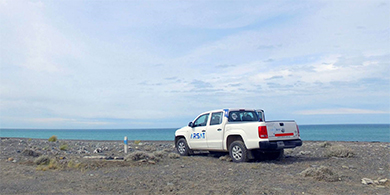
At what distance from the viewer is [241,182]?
846 centimetres

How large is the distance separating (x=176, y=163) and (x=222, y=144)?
1.85 m

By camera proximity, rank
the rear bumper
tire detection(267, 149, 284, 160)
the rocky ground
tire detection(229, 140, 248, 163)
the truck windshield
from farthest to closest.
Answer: the truck windshield < tire detection(267, 149, 284, 160) < tire detection(229, 140, 248, 163) < the rear bumper < the rocky ground

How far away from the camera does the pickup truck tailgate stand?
11.2m

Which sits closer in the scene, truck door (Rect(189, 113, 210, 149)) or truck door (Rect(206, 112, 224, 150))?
truck door (Rect(206, 112, 224, 150))

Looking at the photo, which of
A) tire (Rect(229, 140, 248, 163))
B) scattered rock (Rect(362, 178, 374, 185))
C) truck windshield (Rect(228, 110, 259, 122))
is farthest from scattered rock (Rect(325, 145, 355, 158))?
scattered rock (Rect(362, 178, 374, 185))

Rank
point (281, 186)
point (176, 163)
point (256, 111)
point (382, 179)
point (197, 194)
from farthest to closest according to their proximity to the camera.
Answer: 1. point (256, 111)
2. point (176, 163)
3. point (382, 179)
4. point (281, 186)
5. point (197, 194)

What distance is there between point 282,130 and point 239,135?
1.48m

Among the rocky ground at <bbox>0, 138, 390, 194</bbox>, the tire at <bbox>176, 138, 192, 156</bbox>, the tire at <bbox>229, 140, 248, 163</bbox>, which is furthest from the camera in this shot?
the tire at <bbox>176, 138, 192, 156</bbox>

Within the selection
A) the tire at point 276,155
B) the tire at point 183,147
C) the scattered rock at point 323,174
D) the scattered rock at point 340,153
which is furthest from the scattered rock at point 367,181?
the tire at point 183,147

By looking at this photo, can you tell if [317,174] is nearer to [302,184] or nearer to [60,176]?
[302,184]

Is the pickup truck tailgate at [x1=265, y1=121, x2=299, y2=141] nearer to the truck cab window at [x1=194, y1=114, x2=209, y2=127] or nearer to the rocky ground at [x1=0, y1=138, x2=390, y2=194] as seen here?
the rocky ground at [x1=0, y1=138, x2=390, y2=194]

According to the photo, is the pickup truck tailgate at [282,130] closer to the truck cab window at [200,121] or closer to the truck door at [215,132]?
the truck door at [215,132]

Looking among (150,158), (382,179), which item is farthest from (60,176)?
(382,179)

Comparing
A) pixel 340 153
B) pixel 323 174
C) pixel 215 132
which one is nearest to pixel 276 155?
pixel 215 132
